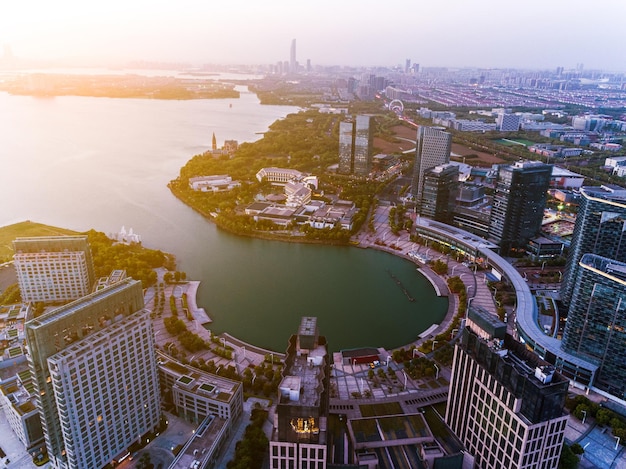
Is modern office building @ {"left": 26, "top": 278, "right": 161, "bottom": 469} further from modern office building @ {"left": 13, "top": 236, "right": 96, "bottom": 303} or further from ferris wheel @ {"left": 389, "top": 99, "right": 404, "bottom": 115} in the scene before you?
ferris wheel @ {"left": 389, "top": 99, "right": 404, "bottom": 115}

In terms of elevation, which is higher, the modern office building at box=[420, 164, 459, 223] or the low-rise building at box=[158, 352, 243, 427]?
the modern office building at box=[420, 164, 459, 223]

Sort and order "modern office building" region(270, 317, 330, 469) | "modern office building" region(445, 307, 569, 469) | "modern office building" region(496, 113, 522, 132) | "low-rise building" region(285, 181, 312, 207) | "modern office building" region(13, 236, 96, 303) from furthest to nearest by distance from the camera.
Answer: "modern office building" region(496, 113, 522, 132)
"low-rise building" region(285, 181, 312, 207)
"modern office building" region(13, 236, 96, 303)
"modern office building" region(445, 307, 569, 469)
"modern office building" region(270, 317, 330, 469)

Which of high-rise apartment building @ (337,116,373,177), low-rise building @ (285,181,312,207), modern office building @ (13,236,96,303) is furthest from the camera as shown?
high-rise apartment building @ (337,116,373,177)

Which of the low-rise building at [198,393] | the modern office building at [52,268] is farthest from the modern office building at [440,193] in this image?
the modern office building at [52,268]

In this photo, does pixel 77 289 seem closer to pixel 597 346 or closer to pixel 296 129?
pixel 597 346

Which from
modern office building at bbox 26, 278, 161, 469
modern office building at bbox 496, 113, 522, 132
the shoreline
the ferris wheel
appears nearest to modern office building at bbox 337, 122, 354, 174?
the shoreline

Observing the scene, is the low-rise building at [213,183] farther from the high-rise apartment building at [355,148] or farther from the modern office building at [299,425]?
the modern office building at [299,425]

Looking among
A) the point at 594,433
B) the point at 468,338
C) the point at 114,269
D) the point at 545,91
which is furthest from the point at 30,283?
the point at 545,91
